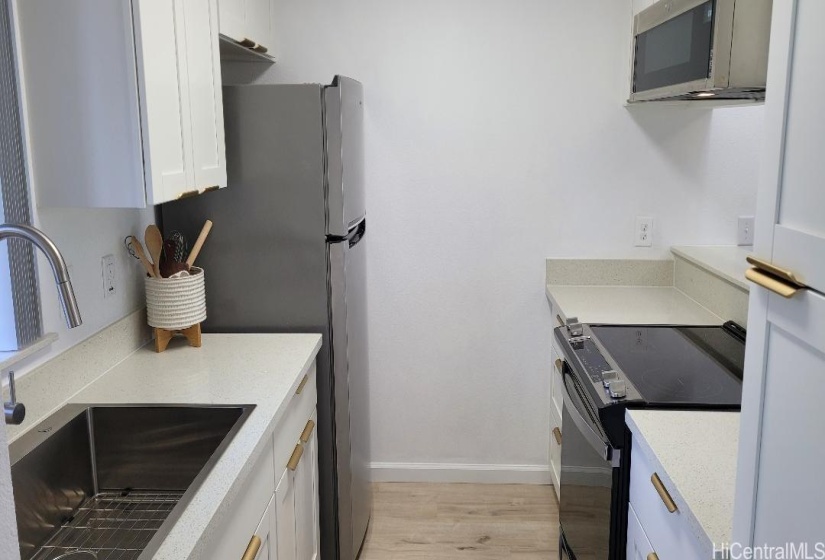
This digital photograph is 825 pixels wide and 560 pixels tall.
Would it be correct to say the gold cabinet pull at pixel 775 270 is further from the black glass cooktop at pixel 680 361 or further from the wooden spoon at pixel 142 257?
the wooden spoon at pixel 142 257

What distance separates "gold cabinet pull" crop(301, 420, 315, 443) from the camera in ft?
7.29

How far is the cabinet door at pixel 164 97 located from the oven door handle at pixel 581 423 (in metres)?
1.21

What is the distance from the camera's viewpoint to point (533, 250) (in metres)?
3.17

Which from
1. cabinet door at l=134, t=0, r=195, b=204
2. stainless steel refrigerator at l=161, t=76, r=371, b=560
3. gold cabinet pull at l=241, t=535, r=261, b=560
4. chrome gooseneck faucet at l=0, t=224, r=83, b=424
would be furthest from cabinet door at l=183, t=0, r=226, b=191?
gold cabinet pull at l=241, t=535, r=261, b=560

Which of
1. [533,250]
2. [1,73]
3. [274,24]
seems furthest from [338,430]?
[274,24]

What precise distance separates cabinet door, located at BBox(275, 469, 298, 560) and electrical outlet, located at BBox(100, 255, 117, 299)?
28.3 inches

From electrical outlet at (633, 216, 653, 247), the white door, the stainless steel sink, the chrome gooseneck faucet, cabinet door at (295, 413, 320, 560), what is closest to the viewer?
the white door

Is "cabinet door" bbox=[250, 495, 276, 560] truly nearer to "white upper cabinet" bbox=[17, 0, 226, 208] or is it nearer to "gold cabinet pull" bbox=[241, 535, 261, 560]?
"gold cabinet pull" bbox=[241, 535, 261, 560]

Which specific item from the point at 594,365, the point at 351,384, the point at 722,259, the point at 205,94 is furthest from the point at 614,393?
the point at 205,94

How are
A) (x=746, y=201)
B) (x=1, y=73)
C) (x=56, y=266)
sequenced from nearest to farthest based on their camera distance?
(x=56, y=266) → (x=1, y=73) → (x=746, y=201)

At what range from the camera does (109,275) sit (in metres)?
2.13

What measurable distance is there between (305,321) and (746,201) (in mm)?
1856

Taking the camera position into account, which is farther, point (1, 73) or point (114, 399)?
point (114, 399)

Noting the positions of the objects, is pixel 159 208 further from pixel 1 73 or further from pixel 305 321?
pixel 1 73
